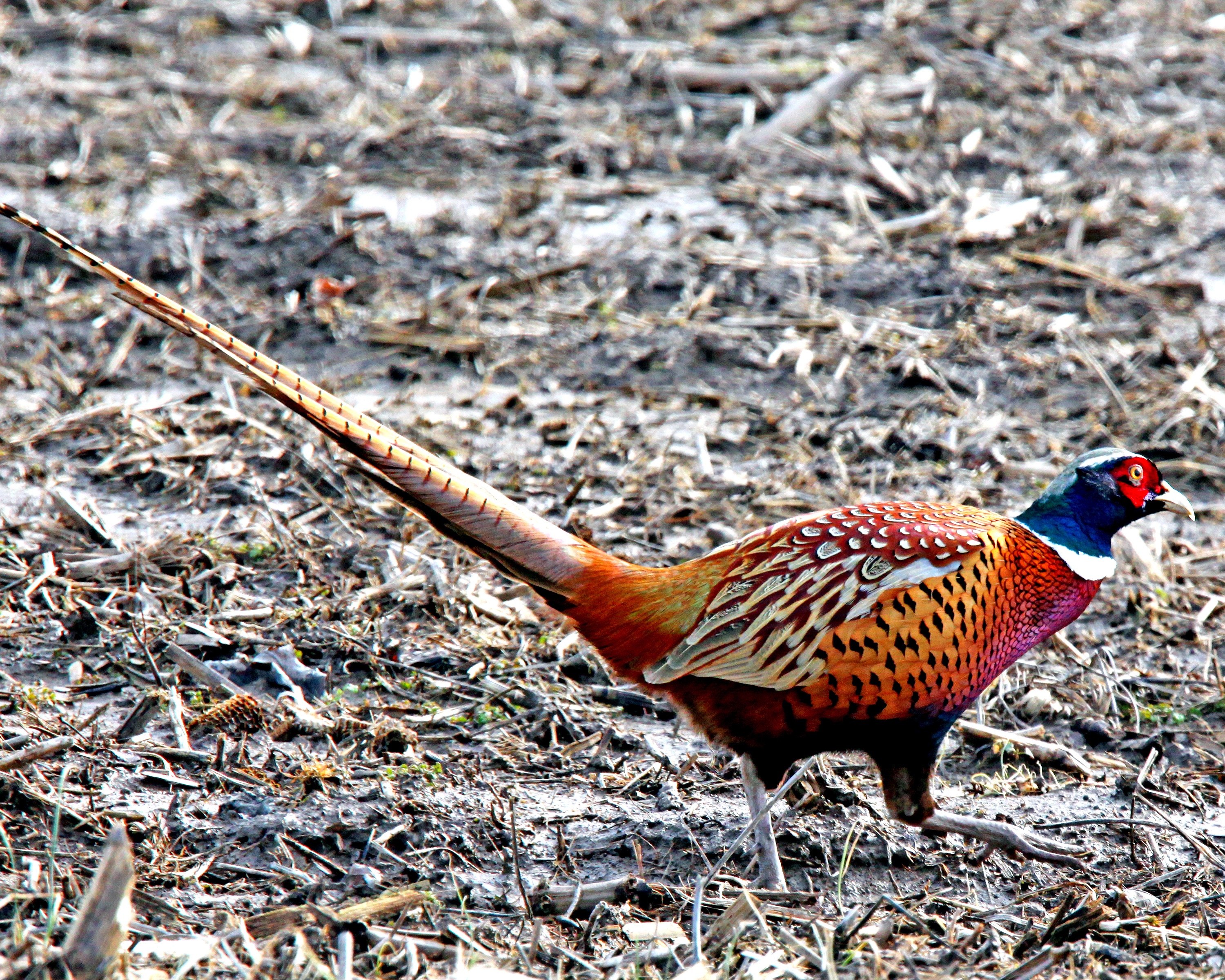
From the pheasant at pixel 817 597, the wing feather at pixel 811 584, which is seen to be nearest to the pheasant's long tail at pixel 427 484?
the pheasant at pixel 817 597

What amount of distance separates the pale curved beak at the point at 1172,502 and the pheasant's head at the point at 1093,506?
1cm

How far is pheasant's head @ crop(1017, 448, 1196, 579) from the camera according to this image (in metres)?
3.36

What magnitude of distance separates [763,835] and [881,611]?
56 cm

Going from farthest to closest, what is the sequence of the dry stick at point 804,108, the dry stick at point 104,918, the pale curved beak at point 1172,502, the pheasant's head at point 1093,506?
the dry stick at point 804,108, the pale curved beak at point 1172,502, the pheasant's head at point 1093,506, the dry stick at point 104,918

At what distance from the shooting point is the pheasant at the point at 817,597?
3100 mm

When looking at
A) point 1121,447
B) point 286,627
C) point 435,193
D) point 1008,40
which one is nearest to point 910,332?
point 1121,447

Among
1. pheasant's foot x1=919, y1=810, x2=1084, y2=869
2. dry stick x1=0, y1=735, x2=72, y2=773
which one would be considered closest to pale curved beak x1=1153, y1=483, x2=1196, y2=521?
pheasant's foot x1=919, y1=810, x2=1084, y2=869

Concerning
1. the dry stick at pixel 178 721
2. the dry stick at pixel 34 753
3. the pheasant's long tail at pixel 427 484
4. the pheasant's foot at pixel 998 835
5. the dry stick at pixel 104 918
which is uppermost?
the pheasant's long tail at pixel 427 484

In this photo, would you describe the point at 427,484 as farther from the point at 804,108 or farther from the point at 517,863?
the point at 804,108

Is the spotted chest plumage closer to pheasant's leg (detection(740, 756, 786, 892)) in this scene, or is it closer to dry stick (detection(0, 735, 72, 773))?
pheasant's leg (detection(740, 756, 786, 892))

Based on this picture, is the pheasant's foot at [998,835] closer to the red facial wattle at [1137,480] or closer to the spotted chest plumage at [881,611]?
the spotted chest plumage at [881,611]

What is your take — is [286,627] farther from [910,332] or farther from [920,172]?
[920,172]

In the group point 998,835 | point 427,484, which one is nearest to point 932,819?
point 998,835

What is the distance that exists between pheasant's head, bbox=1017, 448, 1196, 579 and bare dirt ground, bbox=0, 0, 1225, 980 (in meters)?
0.60
